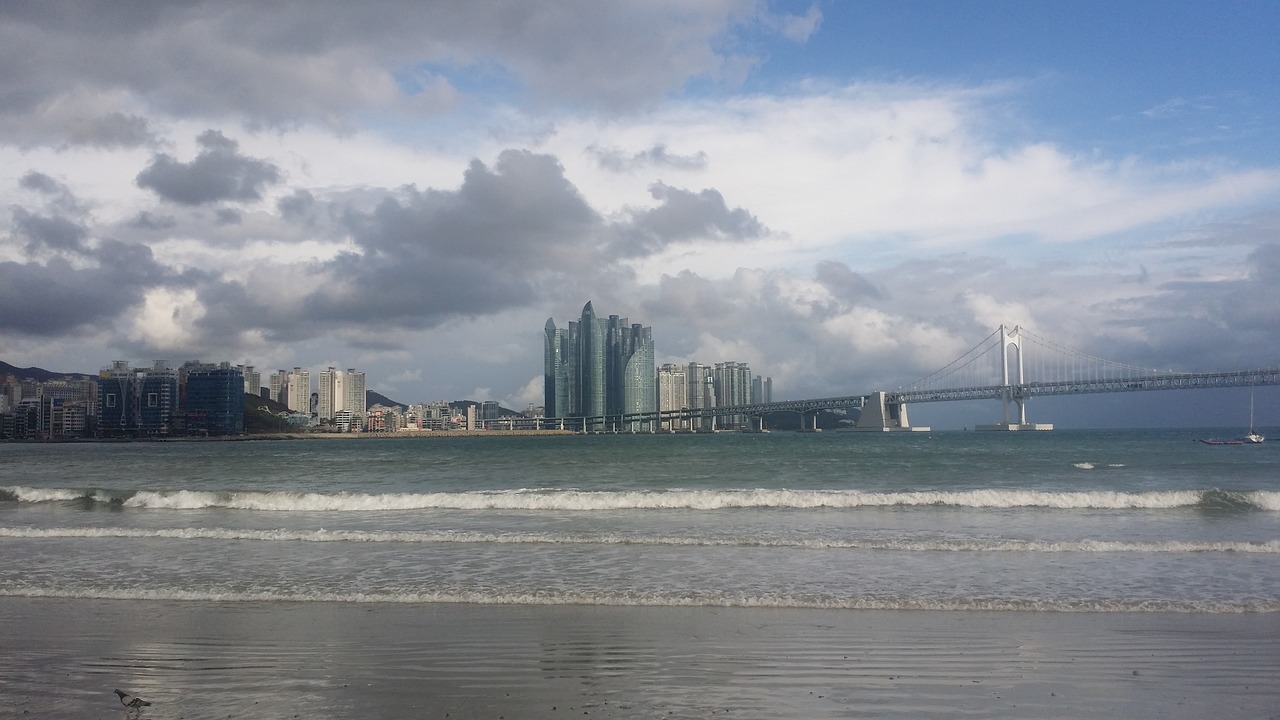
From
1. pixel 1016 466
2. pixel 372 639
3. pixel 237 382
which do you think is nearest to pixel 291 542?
pixel 372 639

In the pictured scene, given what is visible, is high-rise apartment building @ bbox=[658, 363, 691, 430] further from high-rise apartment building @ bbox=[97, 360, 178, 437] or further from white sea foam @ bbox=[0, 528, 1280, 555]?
white sea foam @ bbox=[0, 528, 1280, 555]

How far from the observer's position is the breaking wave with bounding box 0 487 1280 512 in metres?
21.5

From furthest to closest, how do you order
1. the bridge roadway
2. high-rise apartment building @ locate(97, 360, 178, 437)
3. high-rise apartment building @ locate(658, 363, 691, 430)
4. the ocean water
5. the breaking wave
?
high-rise apartment building @ locate(658, 363, 691, 430) < high-rise apartment building @ locate(97, 360, 178, 437) < the bridge roadway < the breaking wave < the ocean water

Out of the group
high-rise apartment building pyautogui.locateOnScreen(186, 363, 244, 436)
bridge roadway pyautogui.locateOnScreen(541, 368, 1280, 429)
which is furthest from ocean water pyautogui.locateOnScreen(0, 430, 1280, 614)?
high-rise apartment building pyautogui.locateOnScreen(186, 363, 244, 436)

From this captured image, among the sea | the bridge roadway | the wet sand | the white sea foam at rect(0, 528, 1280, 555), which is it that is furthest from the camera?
the bridge roadway

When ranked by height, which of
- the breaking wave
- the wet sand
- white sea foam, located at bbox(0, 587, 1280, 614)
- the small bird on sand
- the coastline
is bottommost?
the coastline

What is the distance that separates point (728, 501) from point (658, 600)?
1188 cm

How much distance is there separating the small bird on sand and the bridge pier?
387ft

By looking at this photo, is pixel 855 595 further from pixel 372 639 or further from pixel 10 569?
pixel 10 569

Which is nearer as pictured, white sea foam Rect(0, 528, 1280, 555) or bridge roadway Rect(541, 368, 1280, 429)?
white sea foam Rect(0, 528, 1280, 555)

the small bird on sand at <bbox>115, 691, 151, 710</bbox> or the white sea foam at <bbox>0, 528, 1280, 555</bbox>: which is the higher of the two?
the small bird on sand at <bbox>115, 691, 151, 710</bbox>

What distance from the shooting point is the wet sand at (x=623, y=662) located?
631 cm

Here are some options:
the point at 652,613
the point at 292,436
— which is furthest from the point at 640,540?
the point at 292,436

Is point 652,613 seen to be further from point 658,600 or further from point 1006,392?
point 1006,392
